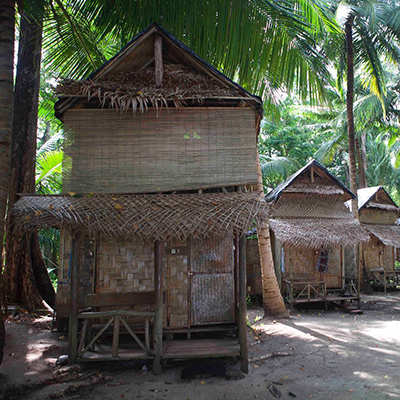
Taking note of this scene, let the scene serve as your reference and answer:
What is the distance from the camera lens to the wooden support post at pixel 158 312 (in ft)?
17.2

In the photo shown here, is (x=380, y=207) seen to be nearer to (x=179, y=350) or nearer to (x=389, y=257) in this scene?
(x=389, y=257)

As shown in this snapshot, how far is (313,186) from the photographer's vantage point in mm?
12109

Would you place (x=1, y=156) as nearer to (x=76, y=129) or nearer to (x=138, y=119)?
(x=76, y=129)

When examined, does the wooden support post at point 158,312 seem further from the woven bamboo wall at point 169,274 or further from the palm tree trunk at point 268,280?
the palm tree trunk at point 268,280

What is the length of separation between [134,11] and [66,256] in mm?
5036

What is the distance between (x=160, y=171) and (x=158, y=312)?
7.91ft

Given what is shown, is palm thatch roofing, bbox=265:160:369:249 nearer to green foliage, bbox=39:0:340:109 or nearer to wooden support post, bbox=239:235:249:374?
green foliage, bbox=39:0:340:109

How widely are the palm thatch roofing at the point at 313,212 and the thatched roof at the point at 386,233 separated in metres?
2.70

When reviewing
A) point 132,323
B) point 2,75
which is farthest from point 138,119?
point 132,323

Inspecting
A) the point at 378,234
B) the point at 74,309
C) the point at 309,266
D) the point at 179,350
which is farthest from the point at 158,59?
the point at 378,234

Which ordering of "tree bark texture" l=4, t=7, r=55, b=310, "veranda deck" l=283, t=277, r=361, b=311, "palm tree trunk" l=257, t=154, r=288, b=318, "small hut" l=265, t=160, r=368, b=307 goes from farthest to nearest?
"small hut" l=265, t=160, r=368, b=307 → "veranda deck" l=283, t=277, r=361, b=311 → "palm tree trunk" l=257, t=154, r=288, b=318 → "tree bark texture" l=4, t=7, r=55, b=310

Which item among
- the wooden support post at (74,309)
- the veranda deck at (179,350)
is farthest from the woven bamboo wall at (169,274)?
the wooden support post at (74,309)

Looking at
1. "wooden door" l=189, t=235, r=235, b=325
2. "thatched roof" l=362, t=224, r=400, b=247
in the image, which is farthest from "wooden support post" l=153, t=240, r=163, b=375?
"thatched roof" l=362, t=224, r=400, b=247

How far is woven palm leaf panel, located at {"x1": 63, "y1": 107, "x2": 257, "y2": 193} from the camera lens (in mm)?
6043
